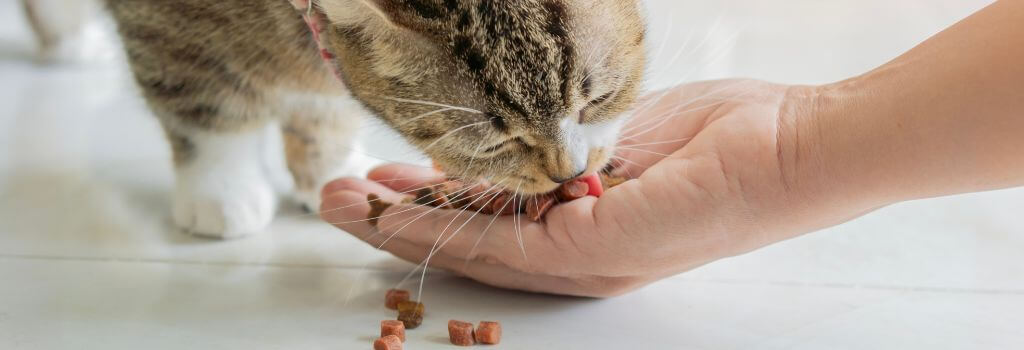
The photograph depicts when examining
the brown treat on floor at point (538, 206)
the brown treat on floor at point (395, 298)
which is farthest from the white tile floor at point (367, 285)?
the brown treat on floor at point (538, 206)

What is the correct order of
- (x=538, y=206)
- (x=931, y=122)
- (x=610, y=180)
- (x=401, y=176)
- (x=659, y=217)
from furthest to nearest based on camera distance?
(x=401, y=176), (x=610, y=180), (x=538, y=206), (x=659, y=217), (x=931, y=122)

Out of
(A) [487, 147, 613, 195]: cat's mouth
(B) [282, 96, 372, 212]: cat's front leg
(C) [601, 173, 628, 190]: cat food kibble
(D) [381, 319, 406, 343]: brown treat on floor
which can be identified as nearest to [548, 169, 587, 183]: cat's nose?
(A) [487, 147, 613, 195]: cat's mouth

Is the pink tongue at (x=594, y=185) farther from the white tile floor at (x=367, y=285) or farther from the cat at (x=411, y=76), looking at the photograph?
the white tile floor at (x=367, y=285)

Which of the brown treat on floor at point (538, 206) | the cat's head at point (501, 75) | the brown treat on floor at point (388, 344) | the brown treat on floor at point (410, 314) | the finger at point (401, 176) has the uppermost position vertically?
the cat's head at point (501, 75)

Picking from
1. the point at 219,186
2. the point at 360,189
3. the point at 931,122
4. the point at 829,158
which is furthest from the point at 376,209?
the point at 931,122

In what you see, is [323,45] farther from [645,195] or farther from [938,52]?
[938,52]

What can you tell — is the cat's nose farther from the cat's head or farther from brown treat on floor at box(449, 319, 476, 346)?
brown treat on floor at box(449, 319, 476, 346)

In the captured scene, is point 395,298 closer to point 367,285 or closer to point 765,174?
point 367,285
